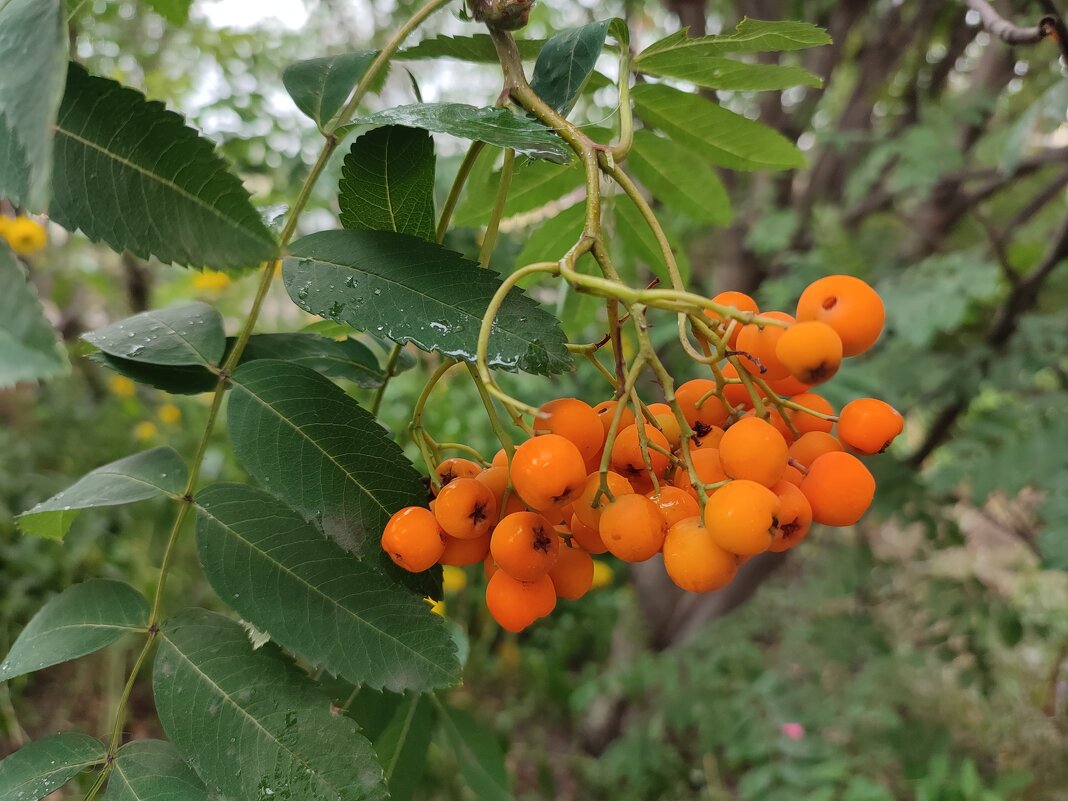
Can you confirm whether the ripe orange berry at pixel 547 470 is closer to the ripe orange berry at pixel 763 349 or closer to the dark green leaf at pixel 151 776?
the ripe orange berry at pixel 763 349

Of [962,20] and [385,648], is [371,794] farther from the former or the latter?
[962,20]

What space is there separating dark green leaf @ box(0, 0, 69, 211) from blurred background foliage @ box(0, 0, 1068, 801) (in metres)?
A: 0.30

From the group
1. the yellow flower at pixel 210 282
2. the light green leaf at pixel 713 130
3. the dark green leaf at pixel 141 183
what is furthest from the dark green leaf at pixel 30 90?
the yellow flower at pixel 210 282

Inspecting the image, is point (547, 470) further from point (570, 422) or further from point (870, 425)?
point (870, 425)

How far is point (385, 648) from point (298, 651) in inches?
2.1

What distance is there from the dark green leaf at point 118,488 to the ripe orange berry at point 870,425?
0.47 metres

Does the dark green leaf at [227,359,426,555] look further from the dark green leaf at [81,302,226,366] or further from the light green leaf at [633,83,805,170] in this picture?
the light green leaf at [633,83,805,170]

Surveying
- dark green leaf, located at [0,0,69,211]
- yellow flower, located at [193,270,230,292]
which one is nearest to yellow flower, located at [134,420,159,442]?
yellow flower, located at [193,270,230,292]

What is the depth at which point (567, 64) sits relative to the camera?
1.74ft

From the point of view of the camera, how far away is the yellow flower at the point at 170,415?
101 inches

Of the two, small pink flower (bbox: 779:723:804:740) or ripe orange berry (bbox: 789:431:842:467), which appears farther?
small pink flower (bbox: 779:723:804:740)

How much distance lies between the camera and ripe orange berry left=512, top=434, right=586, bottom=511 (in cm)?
38

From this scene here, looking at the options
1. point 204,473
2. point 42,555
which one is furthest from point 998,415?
point 42,555

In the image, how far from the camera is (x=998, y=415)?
1.19 metres
